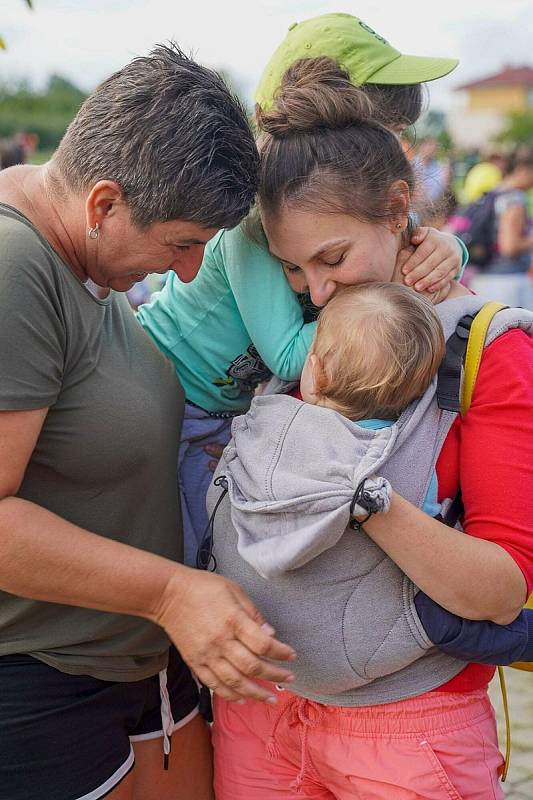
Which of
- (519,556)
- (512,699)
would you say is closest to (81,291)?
(519,556)

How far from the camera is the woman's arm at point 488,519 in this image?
1.74 meters

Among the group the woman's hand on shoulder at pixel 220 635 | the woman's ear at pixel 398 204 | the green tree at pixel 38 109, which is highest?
the woman's ear at pixel 398 204

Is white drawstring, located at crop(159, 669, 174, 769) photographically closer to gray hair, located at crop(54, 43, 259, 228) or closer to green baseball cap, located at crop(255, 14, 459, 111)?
gray hair, located at crop(54, 43, 259, 228)

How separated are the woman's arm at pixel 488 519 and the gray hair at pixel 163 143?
0.67m

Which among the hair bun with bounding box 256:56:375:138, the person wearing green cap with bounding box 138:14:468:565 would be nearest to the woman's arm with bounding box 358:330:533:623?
the person wearing green cap with bounding box 138:14:468:565

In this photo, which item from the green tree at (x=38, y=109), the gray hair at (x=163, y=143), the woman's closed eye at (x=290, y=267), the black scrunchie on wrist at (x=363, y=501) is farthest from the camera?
the green tree at (x=38, y=109)

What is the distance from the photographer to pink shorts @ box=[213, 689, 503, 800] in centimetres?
187

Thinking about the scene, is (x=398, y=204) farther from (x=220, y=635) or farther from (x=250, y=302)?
(x=220, y=635)

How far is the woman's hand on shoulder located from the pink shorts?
306mm

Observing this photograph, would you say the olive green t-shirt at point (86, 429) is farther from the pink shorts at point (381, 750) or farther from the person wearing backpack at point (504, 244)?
the person wearing backpack at point (504, 244)

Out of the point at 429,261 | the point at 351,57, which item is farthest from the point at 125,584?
the point at 351,57

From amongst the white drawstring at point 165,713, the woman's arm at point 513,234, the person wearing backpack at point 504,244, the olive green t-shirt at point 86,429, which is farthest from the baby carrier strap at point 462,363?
the woman's arm at point 513,234

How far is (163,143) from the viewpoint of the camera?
1761mm

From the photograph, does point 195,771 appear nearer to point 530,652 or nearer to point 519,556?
point 530,652
